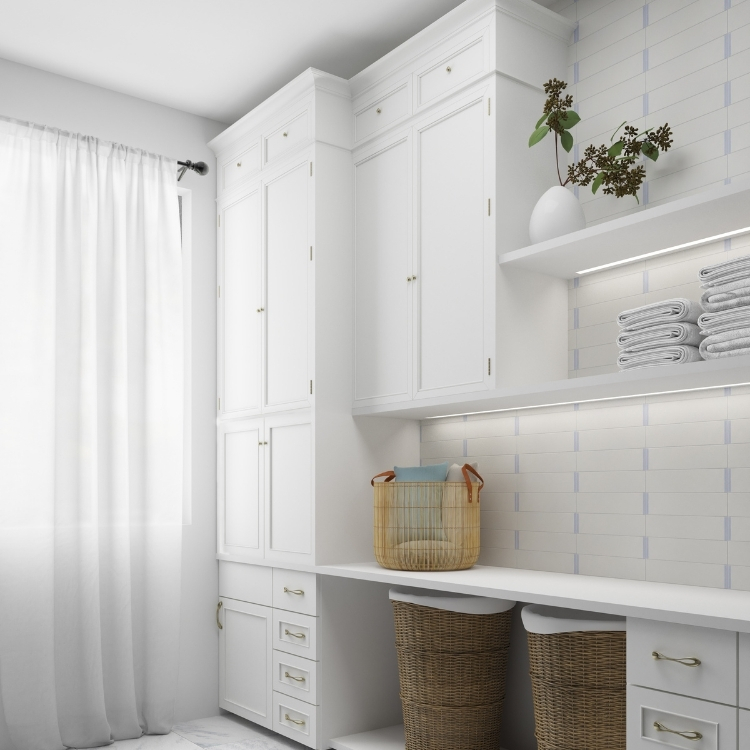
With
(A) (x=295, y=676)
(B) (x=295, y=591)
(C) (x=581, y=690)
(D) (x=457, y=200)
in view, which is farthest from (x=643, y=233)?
(A) (x=295, y=676)

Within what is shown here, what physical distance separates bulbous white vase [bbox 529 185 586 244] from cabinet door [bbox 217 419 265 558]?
1.48 m

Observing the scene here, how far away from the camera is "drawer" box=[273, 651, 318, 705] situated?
117 inches

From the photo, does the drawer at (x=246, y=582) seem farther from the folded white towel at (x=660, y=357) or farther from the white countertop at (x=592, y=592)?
the folded white towel at (x=660, y=357)

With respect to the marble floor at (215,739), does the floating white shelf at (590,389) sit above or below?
above

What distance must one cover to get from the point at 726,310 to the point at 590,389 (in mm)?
438

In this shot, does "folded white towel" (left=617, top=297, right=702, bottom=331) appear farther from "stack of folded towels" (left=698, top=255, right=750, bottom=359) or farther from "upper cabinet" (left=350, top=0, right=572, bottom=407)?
"upper cabinet" (left=350, top=0, right=572, bottom=407)

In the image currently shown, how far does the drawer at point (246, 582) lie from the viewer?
3.29m

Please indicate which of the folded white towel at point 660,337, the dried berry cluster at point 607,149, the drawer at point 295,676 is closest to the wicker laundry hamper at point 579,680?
the folded white towel at point 660,337

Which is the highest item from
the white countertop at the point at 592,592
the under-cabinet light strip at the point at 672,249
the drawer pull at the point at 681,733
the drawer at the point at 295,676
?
the under-cabinet light strip at the point at 672,249

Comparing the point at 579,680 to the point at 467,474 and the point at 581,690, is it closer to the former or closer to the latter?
the point at 581,690

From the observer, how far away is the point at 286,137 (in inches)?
131

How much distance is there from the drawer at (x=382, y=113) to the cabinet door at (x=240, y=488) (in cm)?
126

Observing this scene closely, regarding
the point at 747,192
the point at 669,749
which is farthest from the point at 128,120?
the point at 669,749

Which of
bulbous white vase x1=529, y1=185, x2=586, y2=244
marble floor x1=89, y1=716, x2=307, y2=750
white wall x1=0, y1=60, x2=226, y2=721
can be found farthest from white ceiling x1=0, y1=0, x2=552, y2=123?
marble floor x1=89, y1=716, x2=307, y2=750
